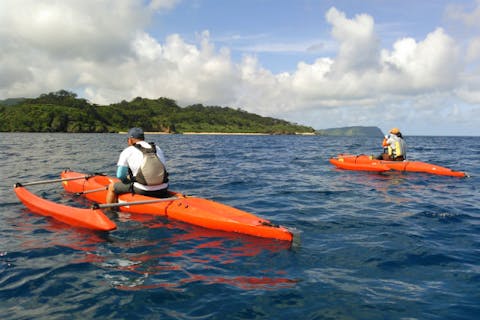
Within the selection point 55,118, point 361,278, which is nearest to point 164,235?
point 361,278

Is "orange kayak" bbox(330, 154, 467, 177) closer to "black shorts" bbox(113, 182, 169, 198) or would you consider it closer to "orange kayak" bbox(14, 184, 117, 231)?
"black shorts" bbox(113, 182, 169, 198)

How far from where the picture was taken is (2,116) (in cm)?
12338

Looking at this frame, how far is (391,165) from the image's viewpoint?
18.1 meters

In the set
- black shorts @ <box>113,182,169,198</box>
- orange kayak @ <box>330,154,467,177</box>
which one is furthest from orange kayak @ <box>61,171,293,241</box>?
orange kayak @ <box>330,154,467,177</box>

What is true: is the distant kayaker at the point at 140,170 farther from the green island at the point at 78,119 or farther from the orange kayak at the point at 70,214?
the green island at the point at 78,119

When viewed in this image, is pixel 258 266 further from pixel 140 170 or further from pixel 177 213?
pixel 140 170

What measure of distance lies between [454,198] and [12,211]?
44.5ft

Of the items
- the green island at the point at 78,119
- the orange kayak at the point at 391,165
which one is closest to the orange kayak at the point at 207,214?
the orange kayak at the point at 391,165

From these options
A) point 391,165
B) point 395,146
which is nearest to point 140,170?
point 391,165

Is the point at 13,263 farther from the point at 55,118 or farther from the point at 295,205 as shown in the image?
the point at 55,118

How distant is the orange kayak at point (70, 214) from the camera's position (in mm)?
7602

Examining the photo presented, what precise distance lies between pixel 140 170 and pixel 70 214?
6.32 ft

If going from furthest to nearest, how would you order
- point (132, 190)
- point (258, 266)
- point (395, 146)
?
point (395, 146) < point (132, 190) < point (258, 266)

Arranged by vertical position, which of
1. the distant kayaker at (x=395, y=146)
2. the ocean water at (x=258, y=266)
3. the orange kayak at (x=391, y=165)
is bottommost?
the ocean water at (x=258, y=266)
